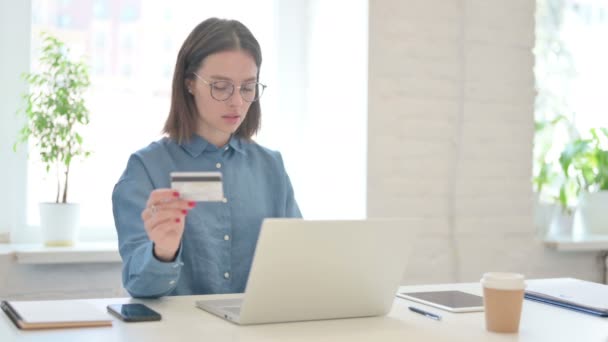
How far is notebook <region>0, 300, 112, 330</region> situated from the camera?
1.34 m

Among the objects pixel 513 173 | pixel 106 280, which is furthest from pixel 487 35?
pixel 106 280

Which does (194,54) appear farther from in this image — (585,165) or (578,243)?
(585,165)

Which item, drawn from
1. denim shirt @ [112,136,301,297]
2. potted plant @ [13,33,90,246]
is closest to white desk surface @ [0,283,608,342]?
denim shirt @ [112,136,301,297]

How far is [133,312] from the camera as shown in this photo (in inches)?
57.5

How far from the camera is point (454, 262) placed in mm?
2957

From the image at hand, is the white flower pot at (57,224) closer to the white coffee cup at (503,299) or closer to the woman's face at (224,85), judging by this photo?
the woman's face at (224,85)

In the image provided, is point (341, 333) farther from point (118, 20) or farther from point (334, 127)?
point (118, 20)

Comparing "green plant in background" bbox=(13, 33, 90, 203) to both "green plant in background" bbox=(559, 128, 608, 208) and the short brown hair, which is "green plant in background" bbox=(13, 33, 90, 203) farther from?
"green plant in background" bbox=(559, 128, 608, 208)

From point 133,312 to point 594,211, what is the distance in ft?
7.86

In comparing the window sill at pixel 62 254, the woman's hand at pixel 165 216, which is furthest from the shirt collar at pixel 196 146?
the window sill at pixel 62 254

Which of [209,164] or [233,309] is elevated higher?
[209,164]

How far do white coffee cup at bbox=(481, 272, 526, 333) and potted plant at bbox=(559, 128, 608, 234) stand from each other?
1999mm

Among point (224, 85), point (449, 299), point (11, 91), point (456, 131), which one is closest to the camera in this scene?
point (449, 299)

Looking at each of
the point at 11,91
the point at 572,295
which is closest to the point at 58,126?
the point at 11,91
